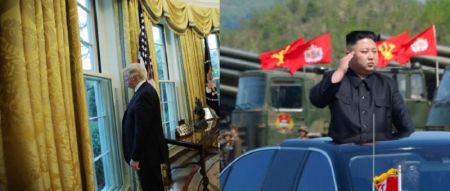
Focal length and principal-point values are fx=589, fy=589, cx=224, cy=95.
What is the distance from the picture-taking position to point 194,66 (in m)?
1.47

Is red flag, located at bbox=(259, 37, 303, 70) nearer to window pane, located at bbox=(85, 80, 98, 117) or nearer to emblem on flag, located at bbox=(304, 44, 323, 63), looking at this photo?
emblem on flag, located at bbox=(304, 44, 323, 63)

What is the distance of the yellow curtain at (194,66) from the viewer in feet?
4.80

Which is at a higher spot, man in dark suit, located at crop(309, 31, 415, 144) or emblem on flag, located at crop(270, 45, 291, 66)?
emblem on flag, located at crop(270, 45, 291, 66)

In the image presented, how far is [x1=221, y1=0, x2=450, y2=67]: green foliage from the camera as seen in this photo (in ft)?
4.25

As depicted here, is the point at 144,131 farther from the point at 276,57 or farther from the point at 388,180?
the point at 388,180

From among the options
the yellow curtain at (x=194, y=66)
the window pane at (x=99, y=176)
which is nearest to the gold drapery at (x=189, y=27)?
the yellow curtain at (x=194, y=66)

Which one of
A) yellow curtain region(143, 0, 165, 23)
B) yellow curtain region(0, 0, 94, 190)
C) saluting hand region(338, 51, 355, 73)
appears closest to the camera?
yellow curtain region(0, 0, 94, 190)

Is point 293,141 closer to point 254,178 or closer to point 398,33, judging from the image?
point 254,178

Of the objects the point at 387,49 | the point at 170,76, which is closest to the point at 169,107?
the point at 170,76

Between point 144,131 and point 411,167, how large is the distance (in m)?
0.61

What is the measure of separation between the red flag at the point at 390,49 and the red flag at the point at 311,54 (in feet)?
0.37

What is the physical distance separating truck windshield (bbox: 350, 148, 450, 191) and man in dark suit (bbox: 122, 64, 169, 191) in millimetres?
A: 450

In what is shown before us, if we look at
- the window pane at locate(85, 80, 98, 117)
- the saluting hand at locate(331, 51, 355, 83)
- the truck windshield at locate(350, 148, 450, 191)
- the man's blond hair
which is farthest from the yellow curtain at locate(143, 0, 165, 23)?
the truck windshield at locate(350, 148, 450, 191)

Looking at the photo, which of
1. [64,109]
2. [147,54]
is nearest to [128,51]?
[147,54]
